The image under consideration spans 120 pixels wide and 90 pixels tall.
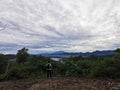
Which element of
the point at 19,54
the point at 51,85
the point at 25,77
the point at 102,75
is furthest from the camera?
the point at 19,54

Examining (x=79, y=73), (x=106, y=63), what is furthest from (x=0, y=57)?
(x=106, y=63)

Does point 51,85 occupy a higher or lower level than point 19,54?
lower

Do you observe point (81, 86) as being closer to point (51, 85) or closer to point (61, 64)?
point (51, 85)

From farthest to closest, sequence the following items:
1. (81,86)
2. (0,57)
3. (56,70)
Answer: (0,57), (56,70), (81,86)

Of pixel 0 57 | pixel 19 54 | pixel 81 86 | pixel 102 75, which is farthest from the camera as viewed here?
pixel 0 57

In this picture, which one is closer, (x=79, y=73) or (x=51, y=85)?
(x=51, y=85)

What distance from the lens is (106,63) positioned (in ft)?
53.5

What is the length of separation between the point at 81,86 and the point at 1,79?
8.97 m

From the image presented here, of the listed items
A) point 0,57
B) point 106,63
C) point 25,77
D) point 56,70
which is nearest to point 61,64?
point 56,70

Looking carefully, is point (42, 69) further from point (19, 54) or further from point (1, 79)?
point (19, 54)

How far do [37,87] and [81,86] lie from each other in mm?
2432

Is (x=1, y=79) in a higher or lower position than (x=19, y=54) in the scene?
lower

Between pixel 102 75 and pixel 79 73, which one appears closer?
pixel 102 75

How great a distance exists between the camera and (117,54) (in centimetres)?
1670
